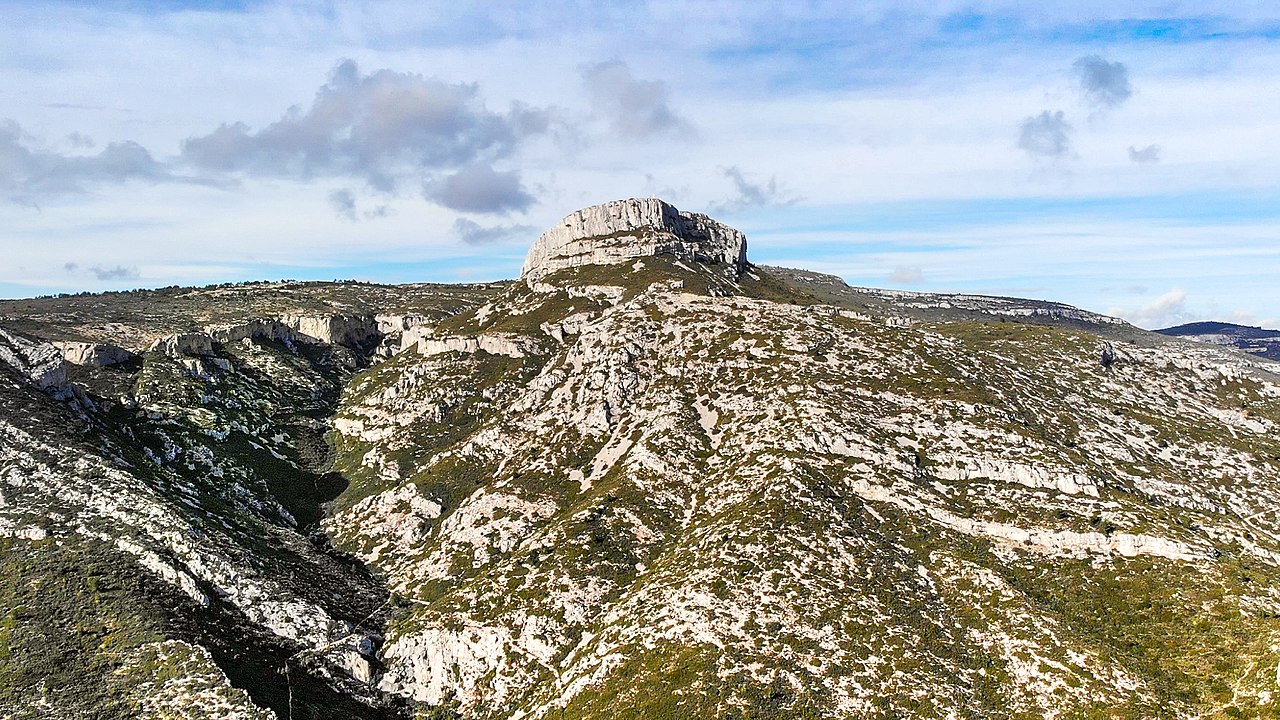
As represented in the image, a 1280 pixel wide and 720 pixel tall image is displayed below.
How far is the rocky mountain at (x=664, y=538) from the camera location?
68625 mm

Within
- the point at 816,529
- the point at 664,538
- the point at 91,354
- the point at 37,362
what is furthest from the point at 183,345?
the point at 816,529

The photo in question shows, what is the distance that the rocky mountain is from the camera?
6862cm

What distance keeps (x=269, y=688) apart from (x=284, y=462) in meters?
74.8

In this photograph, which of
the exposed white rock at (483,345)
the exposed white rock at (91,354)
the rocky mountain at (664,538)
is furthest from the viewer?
the exposed white rock at (483,345)

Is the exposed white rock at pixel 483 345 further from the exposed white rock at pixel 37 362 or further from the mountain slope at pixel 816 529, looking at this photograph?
the exposed white rock at pixel 37 362

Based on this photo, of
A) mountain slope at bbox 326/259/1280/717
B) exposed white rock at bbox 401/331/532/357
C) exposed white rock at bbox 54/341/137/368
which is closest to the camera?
mountain slope at bbox 326/259/1280/717

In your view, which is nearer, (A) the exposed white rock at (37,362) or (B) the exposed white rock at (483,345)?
(A) the exposed white rock at (37,362)

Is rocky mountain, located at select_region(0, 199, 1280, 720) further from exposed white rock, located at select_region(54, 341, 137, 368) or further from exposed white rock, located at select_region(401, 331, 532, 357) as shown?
exposed white rock, located at select_region(401, 331, 532, 357)

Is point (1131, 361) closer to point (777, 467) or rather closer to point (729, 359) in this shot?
point (729, 359)

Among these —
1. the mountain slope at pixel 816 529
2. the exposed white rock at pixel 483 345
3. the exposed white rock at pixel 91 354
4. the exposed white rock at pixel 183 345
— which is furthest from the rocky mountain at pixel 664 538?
the exposed white rock at pixel 483 345

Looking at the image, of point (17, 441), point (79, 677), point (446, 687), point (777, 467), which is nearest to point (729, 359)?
point (777, 467)

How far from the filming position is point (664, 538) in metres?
96.1

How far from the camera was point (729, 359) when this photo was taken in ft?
438

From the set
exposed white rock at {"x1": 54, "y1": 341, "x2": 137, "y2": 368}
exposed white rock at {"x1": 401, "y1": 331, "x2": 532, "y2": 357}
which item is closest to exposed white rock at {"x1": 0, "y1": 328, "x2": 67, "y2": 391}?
exposed white rock at {"x1": 54, "y1": 341, "x2": 137, "y2": 368}
